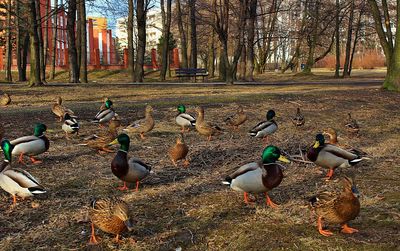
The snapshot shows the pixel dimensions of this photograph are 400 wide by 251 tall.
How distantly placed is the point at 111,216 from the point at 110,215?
0.01m

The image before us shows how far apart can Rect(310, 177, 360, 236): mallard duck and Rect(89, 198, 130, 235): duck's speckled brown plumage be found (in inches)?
70.6

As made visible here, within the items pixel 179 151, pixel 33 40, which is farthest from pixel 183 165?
pixel 33 40

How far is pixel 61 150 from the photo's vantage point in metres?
8.16

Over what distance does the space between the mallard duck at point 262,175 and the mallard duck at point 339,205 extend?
2.19 ft

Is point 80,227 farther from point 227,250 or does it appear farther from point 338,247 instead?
point 338,247

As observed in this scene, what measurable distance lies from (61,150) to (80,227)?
3.71 meters

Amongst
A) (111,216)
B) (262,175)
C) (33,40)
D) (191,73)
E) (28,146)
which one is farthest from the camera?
(191,73)

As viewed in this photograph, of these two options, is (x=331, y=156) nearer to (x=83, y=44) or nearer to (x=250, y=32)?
(x=250, y=32)

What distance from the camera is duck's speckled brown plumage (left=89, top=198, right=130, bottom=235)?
4.14 m

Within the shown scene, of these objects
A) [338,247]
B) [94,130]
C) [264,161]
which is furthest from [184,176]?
[94,130]

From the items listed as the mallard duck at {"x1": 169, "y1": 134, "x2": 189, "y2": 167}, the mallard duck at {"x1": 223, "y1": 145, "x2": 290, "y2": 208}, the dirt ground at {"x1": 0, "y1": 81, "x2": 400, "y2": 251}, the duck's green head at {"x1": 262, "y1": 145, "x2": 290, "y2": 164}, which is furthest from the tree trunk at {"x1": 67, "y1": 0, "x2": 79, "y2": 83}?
the duck's green head at {"x1": 262, "y1": 145, "x2": 290, "y2": 164}

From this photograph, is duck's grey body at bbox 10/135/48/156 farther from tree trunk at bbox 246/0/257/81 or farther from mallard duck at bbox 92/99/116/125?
tree trunk at bbox 246/0/257/81

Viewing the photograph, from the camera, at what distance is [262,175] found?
16.3 ft

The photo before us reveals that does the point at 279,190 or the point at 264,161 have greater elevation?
the point at 264,161
